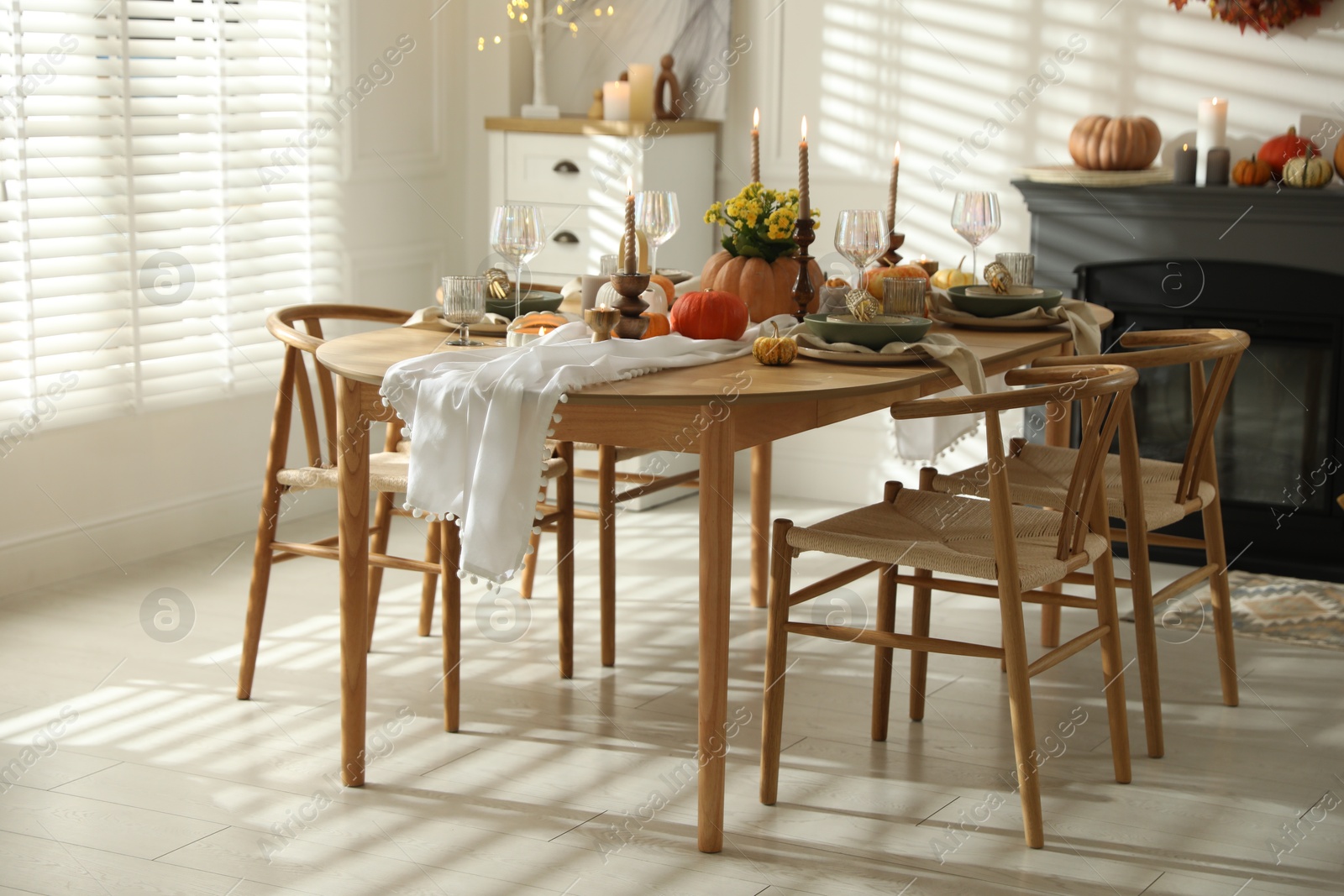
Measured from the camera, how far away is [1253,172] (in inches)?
170

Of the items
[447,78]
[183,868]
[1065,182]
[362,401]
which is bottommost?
[183,868]

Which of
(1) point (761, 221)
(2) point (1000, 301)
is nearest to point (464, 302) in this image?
(1) point (761, 221)

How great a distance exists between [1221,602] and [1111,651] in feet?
2.08

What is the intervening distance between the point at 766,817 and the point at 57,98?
9.15ft

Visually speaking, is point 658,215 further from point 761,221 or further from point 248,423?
point 248,423

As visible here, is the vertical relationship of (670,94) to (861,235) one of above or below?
above

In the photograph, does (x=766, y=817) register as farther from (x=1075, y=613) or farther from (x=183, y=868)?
(x=1075, y=613)

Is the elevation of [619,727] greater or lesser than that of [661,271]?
lesser

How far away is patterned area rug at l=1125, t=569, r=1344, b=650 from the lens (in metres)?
3.92

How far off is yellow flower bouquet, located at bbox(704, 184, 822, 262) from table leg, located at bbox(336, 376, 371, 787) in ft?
2.99

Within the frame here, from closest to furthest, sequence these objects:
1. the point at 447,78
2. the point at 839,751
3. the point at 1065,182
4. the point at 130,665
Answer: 1. the point at 839,751
2. the point at 130,665
3. the point at 1065,182
4. the point at 447,78

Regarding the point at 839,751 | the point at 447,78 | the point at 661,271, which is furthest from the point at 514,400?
the point at 447,78

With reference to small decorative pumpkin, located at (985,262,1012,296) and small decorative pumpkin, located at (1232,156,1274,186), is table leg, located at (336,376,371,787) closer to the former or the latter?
small decorative pumpkin, located at (985,262,1012,296)

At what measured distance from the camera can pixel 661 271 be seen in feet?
12.3
